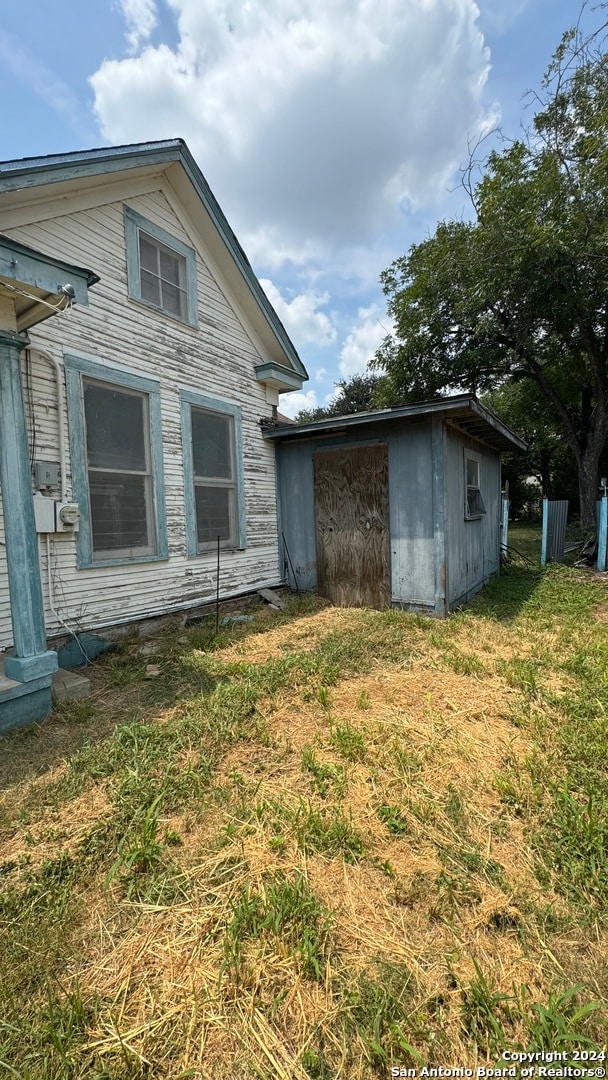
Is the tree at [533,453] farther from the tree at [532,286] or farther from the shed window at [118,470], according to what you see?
the shed window at [118,470]

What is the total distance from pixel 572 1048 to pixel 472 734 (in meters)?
1.72

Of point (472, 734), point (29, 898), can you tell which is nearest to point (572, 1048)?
point (472, 734)

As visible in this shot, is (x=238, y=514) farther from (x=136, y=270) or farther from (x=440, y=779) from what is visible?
(x=440, y=779)

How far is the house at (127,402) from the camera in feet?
10.8

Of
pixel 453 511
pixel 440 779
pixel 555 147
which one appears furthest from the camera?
pixel 555 147

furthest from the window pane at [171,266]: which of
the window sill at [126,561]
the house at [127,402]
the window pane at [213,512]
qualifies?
the window sill at [126,561]

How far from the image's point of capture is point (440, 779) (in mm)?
2488

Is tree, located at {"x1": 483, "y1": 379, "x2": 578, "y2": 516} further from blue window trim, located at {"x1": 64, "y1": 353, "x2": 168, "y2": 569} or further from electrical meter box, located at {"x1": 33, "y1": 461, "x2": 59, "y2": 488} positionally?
electrical meter box, located at {"x1": 33, "y1": 461, "x2": 59, "y2": 488}

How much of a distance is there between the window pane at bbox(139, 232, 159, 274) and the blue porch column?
2.93 metres

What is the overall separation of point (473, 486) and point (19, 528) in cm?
660

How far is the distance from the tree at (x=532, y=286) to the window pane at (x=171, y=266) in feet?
29.6

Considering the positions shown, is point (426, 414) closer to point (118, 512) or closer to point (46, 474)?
point (118, 512)

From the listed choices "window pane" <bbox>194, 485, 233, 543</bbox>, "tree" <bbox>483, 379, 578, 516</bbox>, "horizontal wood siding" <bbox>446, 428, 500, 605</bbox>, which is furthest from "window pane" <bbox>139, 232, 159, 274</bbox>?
"tree" <bbox>483, 379, 578, 516</bbox>

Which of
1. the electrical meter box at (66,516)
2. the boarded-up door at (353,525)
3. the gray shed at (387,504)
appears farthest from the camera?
the boarded-up door at (353,525)
